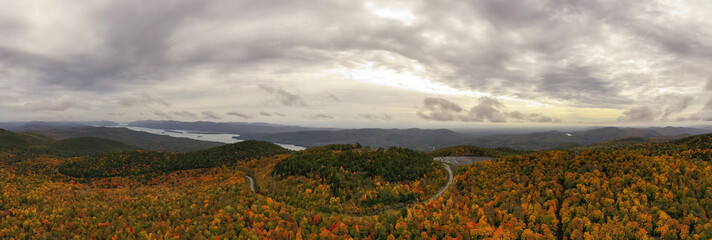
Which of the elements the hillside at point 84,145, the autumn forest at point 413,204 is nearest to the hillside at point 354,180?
the autumn forest at point 413,204

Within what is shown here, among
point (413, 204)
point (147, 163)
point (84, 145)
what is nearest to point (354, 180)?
point (413, 204)

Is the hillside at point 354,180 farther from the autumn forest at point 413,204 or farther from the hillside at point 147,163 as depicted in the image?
the hillside at point 147,163

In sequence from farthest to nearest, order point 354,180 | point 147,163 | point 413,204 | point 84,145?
point 84,145 < point 147,163 < point 354,180 < point 413,204

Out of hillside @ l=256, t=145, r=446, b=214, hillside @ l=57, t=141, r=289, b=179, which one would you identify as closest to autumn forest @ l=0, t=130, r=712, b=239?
hillside @ l=256, t=145, r=446, b=214

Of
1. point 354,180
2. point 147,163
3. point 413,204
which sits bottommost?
point 147,163

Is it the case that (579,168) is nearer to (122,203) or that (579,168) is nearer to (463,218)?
(463,218)

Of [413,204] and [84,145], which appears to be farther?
[84,145]

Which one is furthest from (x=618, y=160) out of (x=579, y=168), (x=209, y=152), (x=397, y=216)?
(x=209, y=152)

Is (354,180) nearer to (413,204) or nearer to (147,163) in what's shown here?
(413,204)

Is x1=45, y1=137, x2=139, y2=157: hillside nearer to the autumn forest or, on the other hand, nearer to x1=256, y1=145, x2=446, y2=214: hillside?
the autumn forest

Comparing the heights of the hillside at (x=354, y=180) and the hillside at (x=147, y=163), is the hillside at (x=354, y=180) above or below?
above

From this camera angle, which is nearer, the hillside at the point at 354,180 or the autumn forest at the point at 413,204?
the autumn forest at the point at 413,204
